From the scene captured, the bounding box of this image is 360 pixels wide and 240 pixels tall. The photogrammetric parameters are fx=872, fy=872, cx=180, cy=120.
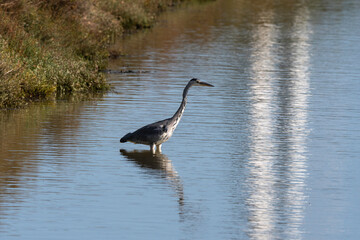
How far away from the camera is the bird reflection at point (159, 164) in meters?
13.3

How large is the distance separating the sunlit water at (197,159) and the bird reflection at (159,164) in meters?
0.03

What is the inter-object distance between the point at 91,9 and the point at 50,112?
13011 millimetres

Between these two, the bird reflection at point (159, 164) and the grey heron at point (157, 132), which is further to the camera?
the grey heron at point (157, 132)

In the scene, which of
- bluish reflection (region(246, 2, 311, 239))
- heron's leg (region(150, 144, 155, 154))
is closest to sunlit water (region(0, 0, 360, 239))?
bluish reflection (region(246, 2, 311, 239))

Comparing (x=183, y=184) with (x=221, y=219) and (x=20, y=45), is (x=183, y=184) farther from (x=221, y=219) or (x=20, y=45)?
(x=20, y=45)

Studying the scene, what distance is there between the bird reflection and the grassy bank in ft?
15.8

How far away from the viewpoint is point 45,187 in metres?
12.9

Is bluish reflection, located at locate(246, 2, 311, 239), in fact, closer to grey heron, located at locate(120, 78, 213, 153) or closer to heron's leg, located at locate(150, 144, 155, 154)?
grey heron, located at locate(120, 78, 213, 153)

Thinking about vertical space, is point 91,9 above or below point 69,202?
above

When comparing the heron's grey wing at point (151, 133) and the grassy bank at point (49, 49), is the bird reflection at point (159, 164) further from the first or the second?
the grassy bank at point (49, 49)

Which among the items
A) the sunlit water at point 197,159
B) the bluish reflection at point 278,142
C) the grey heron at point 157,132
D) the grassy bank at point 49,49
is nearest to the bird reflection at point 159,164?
the sunlit water at point 197,159

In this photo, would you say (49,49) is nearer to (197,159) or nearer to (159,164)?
(197,159)

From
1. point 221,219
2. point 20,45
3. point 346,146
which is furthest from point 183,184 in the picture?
Result: point 20,45

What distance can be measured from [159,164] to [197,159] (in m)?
0.75
